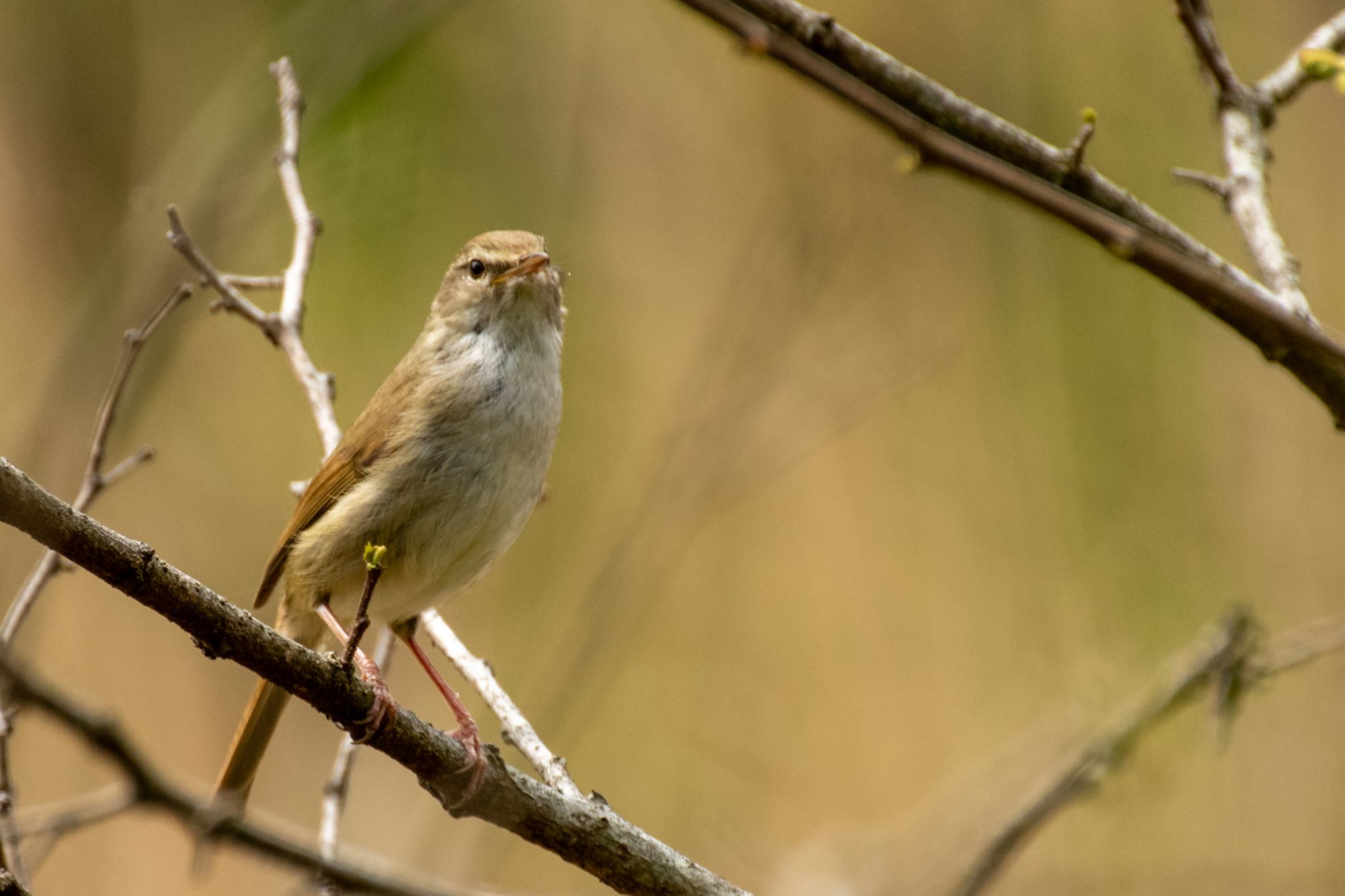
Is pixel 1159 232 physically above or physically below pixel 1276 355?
above

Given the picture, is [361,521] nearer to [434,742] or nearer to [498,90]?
[434,742]

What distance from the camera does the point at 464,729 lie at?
3.28m

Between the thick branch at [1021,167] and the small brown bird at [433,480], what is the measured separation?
5.23ft

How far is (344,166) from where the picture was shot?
4.54 metres

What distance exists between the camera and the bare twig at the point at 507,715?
2846 millimetres

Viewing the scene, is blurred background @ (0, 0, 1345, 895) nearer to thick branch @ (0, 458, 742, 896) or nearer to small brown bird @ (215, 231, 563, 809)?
small brown bird @ (215, 231, 563, 809)

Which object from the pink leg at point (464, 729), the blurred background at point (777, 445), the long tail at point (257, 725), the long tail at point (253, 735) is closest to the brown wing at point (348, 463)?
the long tail at point (257, 725)

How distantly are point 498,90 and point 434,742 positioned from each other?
15.4 feet

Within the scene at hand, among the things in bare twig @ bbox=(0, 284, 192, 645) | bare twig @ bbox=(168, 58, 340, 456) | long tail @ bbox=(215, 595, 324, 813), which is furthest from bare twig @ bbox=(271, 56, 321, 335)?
long tail @ bbox=(215, 595, 324, 813)

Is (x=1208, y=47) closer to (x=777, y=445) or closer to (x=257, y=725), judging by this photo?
(x=257, y=725)

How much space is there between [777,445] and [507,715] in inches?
128

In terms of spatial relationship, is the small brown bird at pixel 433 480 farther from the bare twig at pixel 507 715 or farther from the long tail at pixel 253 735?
the bare twig at pixel 507 715

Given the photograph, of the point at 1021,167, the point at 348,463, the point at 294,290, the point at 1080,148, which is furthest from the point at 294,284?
the point at 1080,148

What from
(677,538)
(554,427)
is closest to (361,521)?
(554,427)
